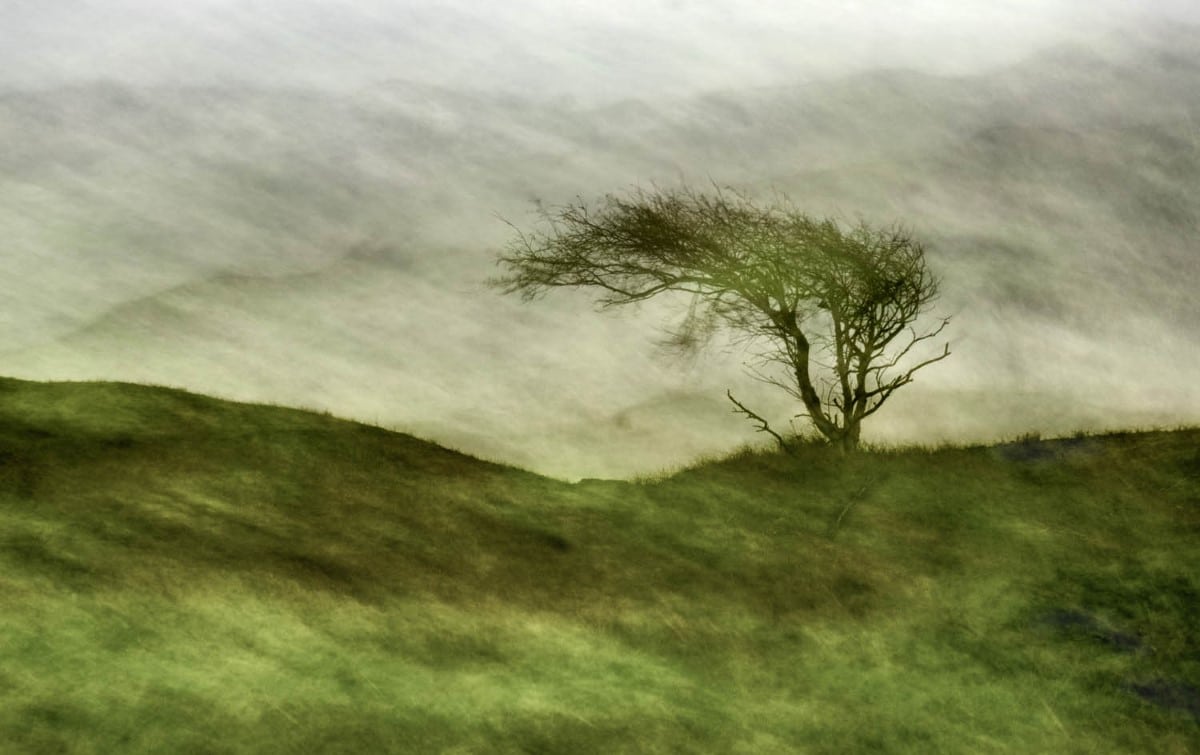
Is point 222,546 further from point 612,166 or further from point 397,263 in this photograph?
point 612,166

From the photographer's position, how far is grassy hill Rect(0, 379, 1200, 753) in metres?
5.88

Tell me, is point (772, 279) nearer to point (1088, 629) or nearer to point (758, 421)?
point (758, 421)

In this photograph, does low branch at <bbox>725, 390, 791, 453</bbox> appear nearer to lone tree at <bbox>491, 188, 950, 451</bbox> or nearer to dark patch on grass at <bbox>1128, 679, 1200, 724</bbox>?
lone tree at <bbox>491, 188, 950, 451</bbox>

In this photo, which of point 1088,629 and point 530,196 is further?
point 530,196

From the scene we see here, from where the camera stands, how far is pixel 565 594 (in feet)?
24.1

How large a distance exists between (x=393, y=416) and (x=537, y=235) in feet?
5.21

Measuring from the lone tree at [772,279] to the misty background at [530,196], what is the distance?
0.14m

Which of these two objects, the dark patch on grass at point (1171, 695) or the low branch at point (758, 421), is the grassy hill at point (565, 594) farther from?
the low branch at point (758, 421)

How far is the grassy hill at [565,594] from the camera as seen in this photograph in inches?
231

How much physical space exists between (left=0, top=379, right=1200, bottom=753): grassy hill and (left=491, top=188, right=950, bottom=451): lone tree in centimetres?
A: 63

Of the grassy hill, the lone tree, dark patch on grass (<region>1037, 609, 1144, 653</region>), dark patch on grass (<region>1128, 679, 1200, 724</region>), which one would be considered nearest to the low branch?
the lone tree

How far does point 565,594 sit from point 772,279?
2.96 metres

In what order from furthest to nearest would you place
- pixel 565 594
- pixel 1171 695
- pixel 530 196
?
pixel 530 196 < pixel 565 594 < pixel 1171 695

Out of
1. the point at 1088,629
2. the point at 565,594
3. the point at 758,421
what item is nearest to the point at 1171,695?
the point at 1088,629
